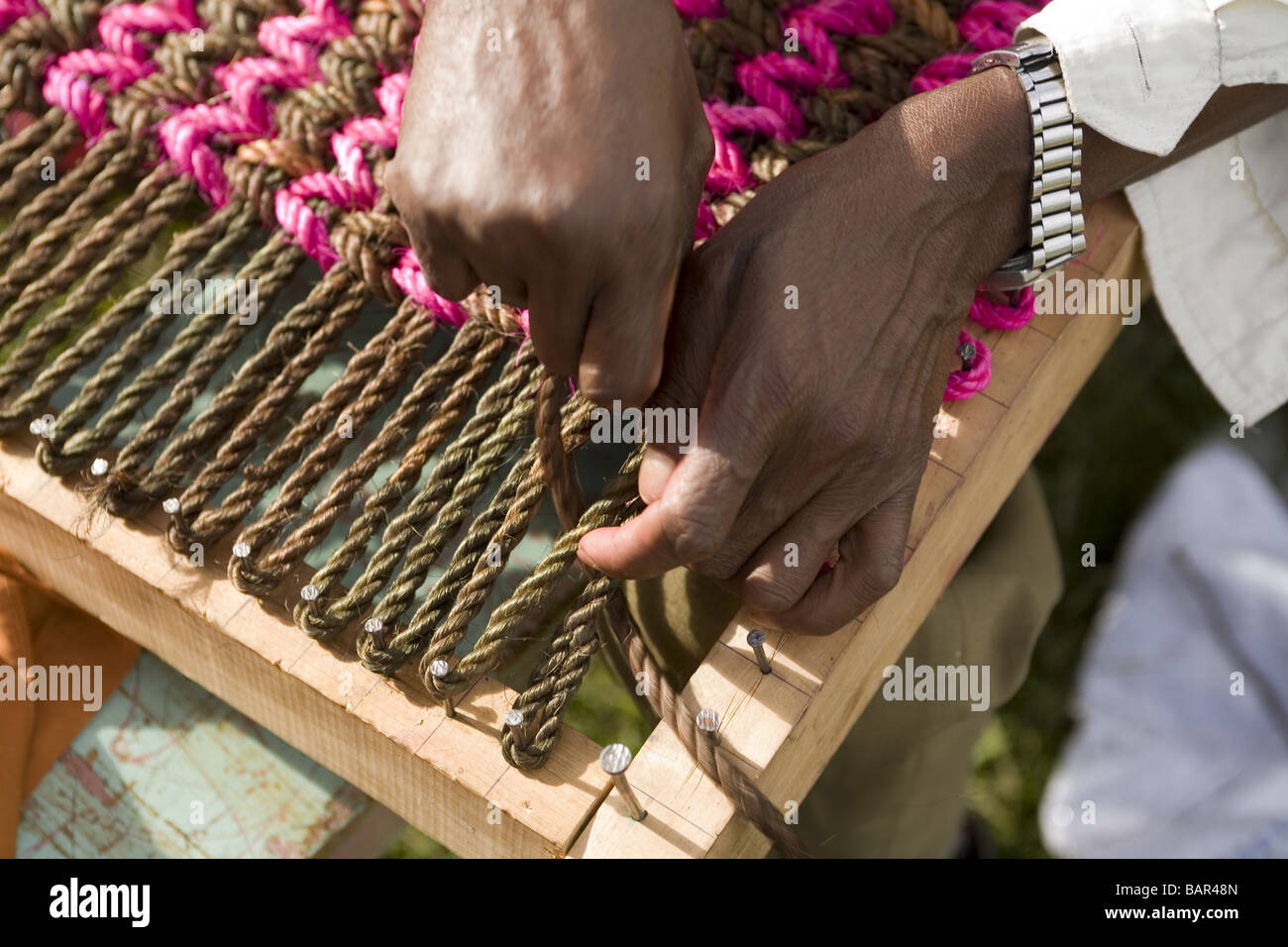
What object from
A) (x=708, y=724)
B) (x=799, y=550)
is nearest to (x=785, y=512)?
(x=799, y=550)

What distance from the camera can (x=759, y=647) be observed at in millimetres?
884

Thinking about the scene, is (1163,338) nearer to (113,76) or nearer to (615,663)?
(615,663)

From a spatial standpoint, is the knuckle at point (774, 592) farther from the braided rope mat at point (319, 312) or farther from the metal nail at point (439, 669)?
the metal nail at point (439, 669)

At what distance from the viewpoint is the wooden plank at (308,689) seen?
0.89m

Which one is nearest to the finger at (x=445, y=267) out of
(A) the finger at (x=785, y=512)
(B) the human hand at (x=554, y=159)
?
(B) the human hand at (x=554, y=159)

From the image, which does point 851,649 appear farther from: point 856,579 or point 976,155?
point 976,155

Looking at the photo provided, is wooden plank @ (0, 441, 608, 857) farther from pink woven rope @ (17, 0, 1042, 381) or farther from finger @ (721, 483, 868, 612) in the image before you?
pink woven rope @ (17, 0, 1042, 381)

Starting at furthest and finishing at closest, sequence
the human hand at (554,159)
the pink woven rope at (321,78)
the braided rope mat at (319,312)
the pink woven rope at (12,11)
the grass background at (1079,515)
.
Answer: the grass background at (1079,515)
the pink woven rope at (12,11)
the pink woven rope at (321,78)
the braided rope mat at (319,312)
the human hand at (554,159)

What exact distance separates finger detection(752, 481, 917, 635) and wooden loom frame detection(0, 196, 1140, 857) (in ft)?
0.09

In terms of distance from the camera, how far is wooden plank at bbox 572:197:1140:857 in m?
0.85

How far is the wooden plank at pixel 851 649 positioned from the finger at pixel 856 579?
3cm

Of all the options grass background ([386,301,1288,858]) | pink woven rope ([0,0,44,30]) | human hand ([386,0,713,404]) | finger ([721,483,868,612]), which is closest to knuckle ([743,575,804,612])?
finger ([721,483,868,612])

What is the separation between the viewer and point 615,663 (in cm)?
121

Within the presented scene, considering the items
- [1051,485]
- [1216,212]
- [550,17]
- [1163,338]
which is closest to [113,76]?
[550,17]
